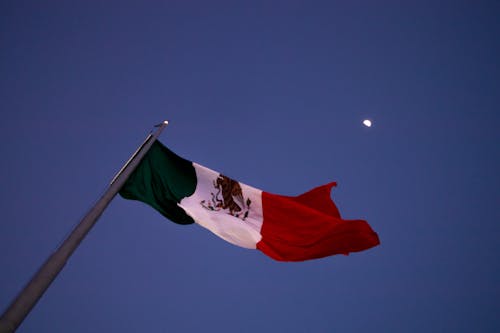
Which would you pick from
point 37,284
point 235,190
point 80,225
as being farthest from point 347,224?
point 37,284

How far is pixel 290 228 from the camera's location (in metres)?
6.33

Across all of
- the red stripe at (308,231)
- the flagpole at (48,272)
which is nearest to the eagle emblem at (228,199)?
the red stripe at (308,231)

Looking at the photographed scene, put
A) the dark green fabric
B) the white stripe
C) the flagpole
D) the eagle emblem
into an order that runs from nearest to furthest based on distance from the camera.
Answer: the flagpole, the dark green fabric, the white stripe, the eagle emblem

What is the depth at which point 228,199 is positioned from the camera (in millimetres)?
6410

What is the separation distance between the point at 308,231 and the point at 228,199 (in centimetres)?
158

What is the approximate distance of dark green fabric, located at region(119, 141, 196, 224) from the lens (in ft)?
18.1

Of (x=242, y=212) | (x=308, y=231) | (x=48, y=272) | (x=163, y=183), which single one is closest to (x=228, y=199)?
(x=242, y=212)

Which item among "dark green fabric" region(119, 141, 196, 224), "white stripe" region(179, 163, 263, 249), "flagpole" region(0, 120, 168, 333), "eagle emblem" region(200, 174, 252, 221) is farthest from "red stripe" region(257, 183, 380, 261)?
"flagpole" region(0, 120, 168, 333)

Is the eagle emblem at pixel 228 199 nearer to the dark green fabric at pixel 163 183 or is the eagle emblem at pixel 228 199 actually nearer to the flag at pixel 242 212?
the flag at pixel 242 212

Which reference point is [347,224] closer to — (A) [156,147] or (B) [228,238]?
(B) [228,238]

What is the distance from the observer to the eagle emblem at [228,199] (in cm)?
629

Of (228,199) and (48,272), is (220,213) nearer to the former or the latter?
(228,199)

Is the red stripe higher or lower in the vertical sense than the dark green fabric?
higher

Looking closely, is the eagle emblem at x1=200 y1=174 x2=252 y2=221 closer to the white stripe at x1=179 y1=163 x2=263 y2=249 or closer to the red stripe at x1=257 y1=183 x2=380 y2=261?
the white stripe at x1=179 y1=163 x2=263 y2=249
